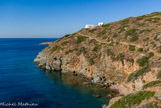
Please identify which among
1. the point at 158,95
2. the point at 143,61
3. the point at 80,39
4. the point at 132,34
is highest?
the point at 132,34

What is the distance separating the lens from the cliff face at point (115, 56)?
119 feet

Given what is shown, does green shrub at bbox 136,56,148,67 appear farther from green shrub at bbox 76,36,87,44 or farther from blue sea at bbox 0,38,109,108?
green shrub at bbox 76,36,87,44

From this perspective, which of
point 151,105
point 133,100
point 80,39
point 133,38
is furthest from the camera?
point 80,39

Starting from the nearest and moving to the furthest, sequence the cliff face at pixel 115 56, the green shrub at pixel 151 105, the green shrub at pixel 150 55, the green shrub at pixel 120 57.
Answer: the green shrub at pixel 151 105, the cliff face at pixel 115 56, the green shrub at pixel 150 55, the green shrub at pixel 120 57

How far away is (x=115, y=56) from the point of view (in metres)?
49.7

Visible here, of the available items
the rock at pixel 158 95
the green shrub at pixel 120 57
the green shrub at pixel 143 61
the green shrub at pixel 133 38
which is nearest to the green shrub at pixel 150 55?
the green shrub at pixel 143 61

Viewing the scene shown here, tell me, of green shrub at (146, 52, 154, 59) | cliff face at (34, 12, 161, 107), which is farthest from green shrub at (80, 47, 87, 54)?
green shrub at (146, 52, 154, 59)

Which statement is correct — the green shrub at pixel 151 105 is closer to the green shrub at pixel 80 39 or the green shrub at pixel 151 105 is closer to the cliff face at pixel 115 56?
the cliff face at pixel 115 56

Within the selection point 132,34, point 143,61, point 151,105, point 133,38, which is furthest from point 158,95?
point 132,34

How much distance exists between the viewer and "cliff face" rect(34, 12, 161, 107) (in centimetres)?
3638

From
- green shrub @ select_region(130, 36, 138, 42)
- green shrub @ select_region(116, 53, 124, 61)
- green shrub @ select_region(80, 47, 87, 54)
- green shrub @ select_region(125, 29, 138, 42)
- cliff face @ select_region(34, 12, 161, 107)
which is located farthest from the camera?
green shrub @ select_region(80, 47, 87, 54)

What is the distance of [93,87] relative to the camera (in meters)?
46.0

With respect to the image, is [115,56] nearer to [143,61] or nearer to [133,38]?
[143,61]

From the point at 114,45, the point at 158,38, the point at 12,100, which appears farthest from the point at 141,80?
the point at 12,100
